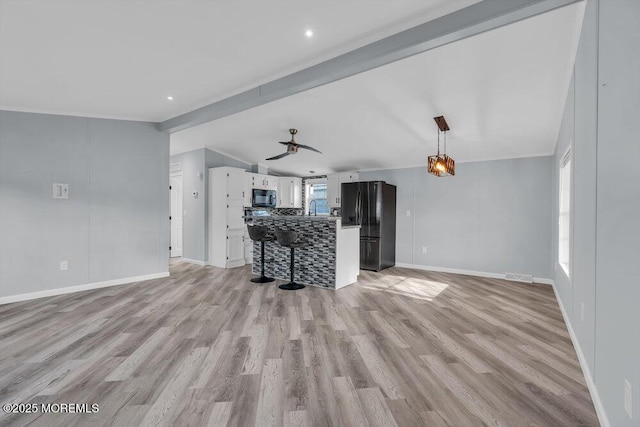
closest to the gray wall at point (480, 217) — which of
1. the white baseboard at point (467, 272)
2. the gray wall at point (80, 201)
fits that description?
the white baseboard at point (467, 272)

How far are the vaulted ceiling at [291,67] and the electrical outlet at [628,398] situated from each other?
8.20 feet

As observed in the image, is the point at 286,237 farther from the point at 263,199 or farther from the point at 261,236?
the point at 263,199

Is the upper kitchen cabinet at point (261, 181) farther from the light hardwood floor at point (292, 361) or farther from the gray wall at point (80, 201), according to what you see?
the light hardwood floor at point (292, 361)

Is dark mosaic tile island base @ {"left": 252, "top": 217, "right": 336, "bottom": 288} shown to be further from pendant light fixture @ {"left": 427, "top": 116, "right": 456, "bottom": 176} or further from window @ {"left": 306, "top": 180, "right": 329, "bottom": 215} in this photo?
window @ {"left": 306, "top": 180, "right": 329, "bottom": 215}

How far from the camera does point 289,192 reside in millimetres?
7797

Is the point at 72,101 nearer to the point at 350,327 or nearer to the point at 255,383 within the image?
the point at 255,383

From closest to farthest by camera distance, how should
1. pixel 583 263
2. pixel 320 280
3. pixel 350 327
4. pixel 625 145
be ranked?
1. pixel 625 145
2. pixel 583 263
3. pixel 350 327
4. pixel 320 280

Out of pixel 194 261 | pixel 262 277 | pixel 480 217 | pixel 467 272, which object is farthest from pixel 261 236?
pixel 480 217

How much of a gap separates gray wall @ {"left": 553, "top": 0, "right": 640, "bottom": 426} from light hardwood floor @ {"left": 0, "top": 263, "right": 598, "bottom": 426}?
0.49 m

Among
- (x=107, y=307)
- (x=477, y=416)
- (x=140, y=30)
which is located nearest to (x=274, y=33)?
(x=140, y=30)

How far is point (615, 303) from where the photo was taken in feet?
4.71

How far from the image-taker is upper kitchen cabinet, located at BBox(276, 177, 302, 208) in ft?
25.3

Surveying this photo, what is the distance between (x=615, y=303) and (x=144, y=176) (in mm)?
5789

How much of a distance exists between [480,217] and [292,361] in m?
4.83
